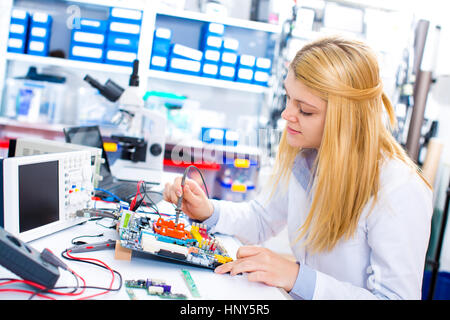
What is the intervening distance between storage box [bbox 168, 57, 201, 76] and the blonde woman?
174 cm

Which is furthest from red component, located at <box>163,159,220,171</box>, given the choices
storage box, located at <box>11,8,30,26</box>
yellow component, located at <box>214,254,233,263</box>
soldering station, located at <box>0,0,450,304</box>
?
yellow component, located at <box>214,254,233,263</box>

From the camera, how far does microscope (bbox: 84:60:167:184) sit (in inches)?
67.7

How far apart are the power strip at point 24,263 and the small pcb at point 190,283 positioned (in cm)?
25

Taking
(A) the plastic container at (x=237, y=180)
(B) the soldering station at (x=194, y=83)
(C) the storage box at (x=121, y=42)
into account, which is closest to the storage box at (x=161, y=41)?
(B) the soldering station at (x=194, y=83)

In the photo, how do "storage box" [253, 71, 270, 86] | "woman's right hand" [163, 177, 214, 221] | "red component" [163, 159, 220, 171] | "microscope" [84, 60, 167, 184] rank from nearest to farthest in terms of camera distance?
1. "woman's right hand" [163, 177, 214, 221]
2. "microscope" [84, 60, 167, 184]
3. "red component" [163, 159, 220, 171]
4. "storage box" [253, 71, 270, 86]

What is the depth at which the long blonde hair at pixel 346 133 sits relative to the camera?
927 mm

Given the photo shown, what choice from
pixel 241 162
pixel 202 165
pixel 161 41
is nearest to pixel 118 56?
pixel 161 41

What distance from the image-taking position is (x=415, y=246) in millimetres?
840

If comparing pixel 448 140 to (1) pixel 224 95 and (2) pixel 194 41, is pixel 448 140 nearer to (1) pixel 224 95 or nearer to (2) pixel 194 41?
(1) pixel 224 95

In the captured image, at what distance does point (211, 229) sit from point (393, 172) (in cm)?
54

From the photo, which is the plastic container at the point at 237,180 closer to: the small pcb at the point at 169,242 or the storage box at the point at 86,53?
the storage box at the point at 86,53

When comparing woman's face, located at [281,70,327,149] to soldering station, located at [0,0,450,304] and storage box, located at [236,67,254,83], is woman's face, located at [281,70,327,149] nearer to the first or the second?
soldering station, located at [0,0,450,304]

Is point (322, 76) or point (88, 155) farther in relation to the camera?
point (88, 155)
